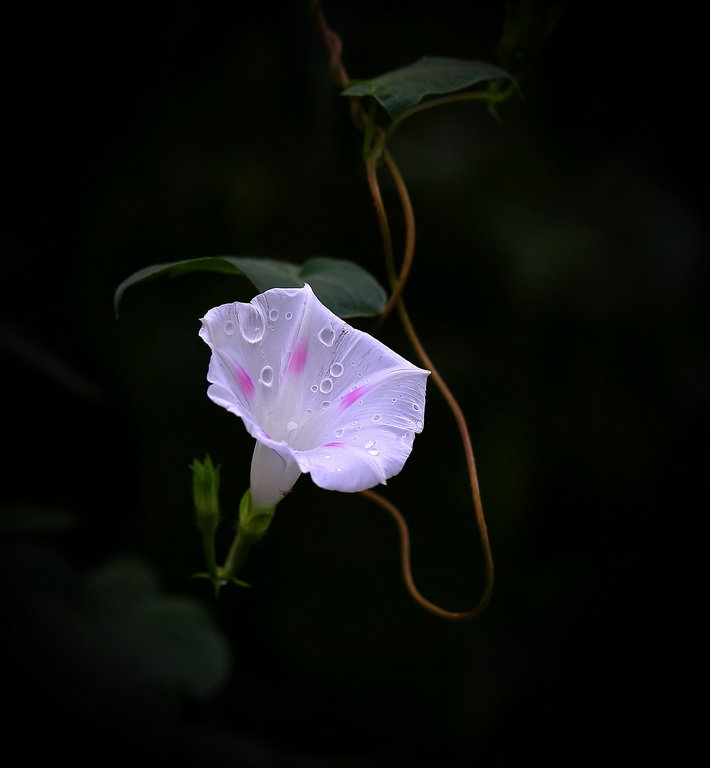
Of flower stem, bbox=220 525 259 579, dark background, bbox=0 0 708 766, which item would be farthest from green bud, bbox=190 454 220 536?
dark background, bbox=0 0 708 766

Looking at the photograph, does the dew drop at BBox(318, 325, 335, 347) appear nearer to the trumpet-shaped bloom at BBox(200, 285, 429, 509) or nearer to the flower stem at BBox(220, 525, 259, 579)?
the trumpet-shaped bloom at BBox(200, 285, 429, 509)

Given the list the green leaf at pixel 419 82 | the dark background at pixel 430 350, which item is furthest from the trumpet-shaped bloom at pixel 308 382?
the dark background at pixel 430 350

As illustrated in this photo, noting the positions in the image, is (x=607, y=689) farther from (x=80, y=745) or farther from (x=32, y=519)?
(x=32, y=519)

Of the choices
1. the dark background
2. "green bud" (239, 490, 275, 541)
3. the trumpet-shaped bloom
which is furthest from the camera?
the dark background

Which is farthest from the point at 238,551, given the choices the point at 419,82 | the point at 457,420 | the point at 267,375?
the point at 419,82

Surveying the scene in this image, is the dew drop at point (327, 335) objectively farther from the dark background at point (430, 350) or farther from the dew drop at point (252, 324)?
the dark background at point (430, 350)

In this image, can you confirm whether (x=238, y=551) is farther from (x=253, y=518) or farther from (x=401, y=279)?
(x=401, y=279)
